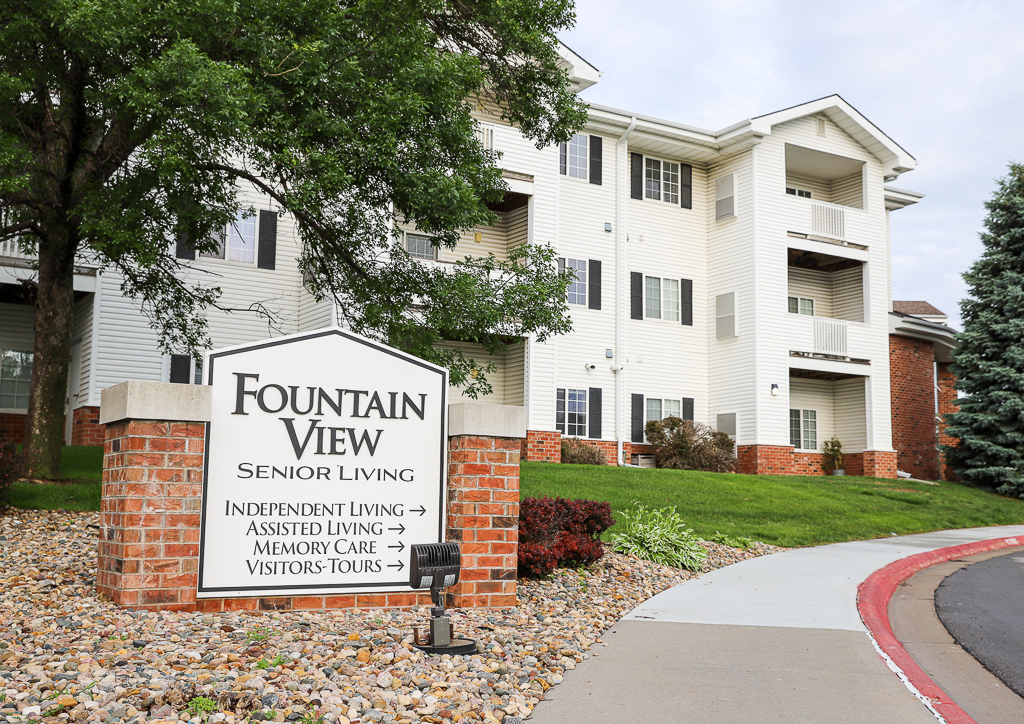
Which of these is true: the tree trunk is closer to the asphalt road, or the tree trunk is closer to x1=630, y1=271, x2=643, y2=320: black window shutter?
the asphalt road

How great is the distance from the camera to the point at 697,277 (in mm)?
26500

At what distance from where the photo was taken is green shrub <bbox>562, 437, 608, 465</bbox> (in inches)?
890

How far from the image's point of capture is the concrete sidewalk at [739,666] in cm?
511

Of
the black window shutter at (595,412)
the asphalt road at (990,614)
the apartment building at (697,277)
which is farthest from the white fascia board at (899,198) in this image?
the asphalt road at (990,614)

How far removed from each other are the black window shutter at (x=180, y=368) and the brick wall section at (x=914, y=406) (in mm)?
20491

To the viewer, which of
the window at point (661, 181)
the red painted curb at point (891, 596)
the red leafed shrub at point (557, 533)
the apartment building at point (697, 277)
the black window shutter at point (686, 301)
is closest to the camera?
the red painted curb at point (891, 596)

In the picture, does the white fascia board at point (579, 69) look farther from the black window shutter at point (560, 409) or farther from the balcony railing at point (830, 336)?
the balcony railing at point (830, 336)

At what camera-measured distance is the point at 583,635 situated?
22.5ft

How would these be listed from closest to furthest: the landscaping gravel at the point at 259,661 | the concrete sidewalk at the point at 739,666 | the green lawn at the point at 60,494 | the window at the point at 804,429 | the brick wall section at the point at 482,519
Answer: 1. the landscaping gravel at the point at 259,661
2. the concrete sidewalk at the point at 739,666
3. the brick wall section at the point at 482,519
4. the green lawn at the point at 60,494
5. the window at the point at 804,429

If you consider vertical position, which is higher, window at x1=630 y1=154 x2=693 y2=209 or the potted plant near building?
window at x1=630 y1=154 x2=693 y2=209

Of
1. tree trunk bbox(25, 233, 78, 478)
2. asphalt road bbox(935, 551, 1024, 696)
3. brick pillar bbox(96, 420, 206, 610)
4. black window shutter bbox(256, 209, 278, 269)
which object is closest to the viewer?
brick pillar bbox(96, 420, 206, 610)

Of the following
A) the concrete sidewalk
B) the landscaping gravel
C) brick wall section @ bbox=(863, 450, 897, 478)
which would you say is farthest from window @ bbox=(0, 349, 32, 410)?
brick wall section @ bbox=(863, 450, 897, 478)

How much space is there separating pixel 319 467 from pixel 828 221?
23.1 metres

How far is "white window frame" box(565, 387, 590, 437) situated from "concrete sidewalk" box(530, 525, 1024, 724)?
13420 mm
